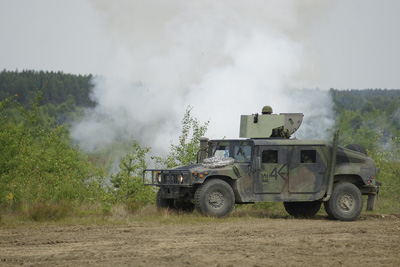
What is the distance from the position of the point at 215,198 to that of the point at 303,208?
3540 millimetres

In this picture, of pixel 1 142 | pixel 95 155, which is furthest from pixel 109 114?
pixel 1 142

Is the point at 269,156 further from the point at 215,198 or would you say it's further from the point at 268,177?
the point at 215,198

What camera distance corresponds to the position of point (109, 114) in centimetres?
5144

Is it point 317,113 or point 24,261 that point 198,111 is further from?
point 24,261

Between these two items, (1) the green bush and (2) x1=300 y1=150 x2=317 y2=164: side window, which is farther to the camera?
(2) x1=300 y1=150 x2=317 y2=164: side window

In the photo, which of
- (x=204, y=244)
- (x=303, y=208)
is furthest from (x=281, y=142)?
(x=204, y=244)

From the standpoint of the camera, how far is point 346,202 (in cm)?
1689

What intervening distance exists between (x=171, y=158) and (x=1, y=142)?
6.21 m

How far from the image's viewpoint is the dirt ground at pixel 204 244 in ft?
32.4

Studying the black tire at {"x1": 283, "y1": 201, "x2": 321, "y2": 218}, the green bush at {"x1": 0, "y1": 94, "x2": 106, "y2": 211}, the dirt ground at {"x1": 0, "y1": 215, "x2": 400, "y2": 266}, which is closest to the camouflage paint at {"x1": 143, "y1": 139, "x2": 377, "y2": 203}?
the dirt ground at {"x1": 0, "y1": 215, "x2": 400, "y2": 266}

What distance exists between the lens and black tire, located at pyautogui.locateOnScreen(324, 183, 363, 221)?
16781mm

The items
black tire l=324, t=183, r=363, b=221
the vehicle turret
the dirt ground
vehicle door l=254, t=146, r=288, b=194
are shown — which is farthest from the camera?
the vehicle turret

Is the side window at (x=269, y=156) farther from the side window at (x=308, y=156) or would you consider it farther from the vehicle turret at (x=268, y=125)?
the vehicle turret at (x=268, y=125)

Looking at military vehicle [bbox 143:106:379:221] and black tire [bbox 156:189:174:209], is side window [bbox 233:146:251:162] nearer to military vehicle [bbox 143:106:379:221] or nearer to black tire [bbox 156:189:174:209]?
military vehicle [bbox 143:106:379:221]
